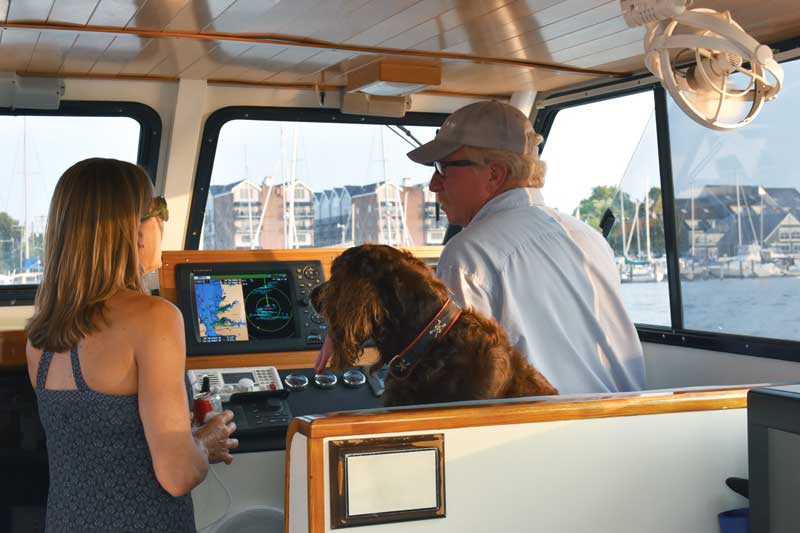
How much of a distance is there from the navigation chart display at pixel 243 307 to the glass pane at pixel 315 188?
1526mm

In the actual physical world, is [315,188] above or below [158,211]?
above

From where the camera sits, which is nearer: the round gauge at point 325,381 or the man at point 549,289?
the man at point 549,289

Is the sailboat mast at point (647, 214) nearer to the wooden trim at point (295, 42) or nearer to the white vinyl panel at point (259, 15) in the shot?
the wooden trim at point (295, 42)

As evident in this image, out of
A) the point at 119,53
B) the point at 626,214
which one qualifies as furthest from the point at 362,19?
the point at 626,214

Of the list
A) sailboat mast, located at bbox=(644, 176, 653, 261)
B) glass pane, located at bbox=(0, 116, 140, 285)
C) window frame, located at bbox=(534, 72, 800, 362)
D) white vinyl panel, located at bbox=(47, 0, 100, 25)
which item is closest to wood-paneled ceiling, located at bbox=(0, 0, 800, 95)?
white vinyl panel, located at bbox=(47, 0, 100, 25)

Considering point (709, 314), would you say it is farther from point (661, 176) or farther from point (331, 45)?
point (331, 45)

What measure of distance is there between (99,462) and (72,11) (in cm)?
198

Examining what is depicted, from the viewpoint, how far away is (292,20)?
134 inches

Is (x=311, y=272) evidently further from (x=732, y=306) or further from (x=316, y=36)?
(x=732, y=306)

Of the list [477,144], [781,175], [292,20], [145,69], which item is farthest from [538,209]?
[145,69]

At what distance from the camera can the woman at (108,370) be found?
1.66m

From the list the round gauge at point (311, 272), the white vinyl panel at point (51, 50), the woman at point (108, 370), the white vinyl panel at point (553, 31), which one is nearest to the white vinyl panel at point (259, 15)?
the white vinyl panel at point (51, 50)

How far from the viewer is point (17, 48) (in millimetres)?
3672

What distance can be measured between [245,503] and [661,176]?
288cm
